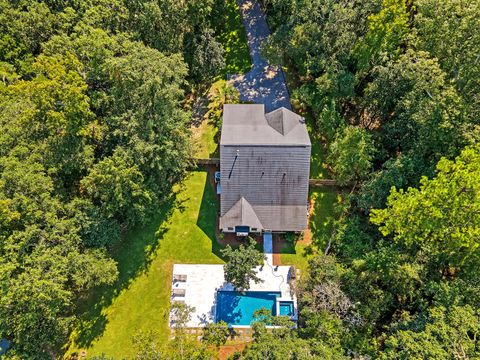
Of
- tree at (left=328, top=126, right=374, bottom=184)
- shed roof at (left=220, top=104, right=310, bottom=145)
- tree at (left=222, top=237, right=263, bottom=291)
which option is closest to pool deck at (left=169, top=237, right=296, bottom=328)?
tree at (left=222, top=237, right=263, bottom=291)

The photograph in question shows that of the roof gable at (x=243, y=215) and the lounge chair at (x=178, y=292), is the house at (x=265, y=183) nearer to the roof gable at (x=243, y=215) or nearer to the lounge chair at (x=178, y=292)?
the roof gable at (x=243, y=215)

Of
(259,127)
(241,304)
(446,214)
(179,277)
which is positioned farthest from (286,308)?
(259,127)

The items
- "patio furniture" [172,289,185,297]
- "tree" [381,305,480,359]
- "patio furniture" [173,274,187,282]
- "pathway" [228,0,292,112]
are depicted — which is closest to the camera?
"tree" [381,305,480,359]

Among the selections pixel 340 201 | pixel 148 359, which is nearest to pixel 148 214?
pixel 148 359

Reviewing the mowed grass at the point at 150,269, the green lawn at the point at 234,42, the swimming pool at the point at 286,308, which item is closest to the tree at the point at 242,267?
the swimming pool at the point at 286,308

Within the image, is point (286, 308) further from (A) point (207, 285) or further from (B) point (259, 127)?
(B) point (259, 127)

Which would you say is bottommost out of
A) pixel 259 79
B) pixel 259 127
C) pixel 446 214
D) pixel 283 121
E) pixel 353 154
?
pixel 446 214

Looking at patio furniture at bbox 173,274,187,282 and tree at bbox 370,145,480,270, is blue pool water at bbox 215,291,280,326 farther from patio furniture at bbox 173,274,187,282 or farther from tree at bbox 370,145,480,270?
tree at bbox 370,145,480,270
